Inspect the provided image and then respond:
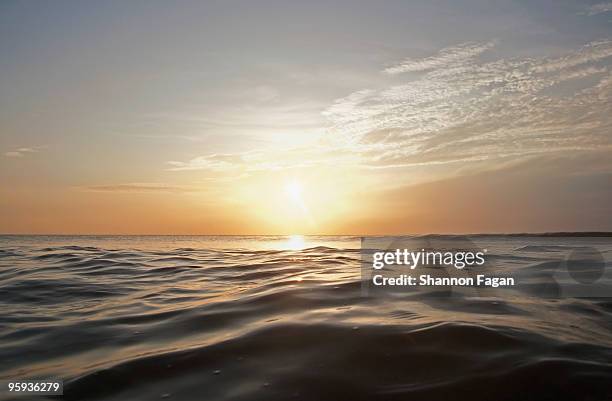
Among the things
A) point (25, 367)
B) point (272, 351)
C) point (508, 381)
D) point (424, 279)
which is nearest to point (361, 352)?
point (272, 351)

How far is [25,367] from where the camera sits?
4.16 metres

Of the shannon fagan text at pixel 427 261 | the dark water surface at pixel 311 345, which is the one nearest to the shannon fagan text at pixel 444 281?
the dark water surface at pixel 311 345

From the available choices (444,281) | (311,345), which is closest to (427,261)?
(444,281)

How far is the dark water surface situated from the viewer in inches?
132

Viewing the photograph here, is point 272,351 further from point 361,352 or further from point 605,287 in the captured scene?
point 605,287

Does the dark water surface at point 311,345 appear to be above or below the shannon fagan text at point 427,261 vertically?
above

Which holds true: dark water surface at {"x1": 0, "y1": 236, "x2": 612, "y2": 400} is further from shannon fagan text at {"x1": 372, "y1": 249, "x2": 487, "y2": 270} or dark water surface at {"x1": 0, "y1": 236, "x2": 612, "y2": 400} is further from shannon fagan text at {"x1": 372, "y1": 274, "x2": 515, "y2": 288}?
shannon fagan text at {"x1": 372, "y1": 249, "x2": 487, "y2": 270}

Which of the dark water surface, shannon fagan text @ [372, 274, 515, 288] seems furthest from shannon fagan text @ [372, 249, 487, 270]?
the dark water surface

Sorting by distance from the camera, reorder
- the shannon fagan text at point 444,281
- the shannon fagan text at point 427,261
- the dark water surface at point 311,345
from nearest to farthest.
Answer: the dark water surface at point 311,345
the shannon fagan text at point 444,281
the shannon fagan text at point 427,261

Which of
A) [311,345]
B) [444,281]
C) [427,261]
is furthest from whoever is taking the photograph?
[427,261]

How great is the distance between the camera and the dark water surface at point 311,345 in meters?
3.36

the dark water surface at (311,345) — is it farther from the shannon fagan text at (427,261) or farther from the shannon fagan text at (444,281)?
the shannon fagan text at (427,261)

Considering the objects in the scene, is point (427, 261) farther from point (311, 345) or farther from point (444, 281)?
point (311, 345)

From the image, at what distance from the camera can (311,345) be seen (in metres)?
4.39
